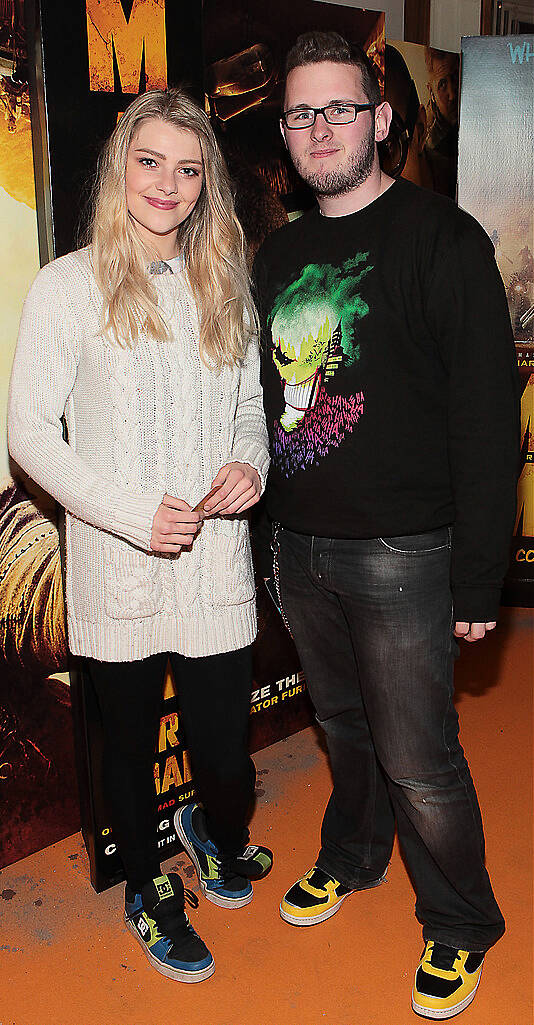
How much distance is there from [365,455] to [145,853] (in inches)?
37.1

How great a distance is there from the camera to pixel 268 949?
2.06m

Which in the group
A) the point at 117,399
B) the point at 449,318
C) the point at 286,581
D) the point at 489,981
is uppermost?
the point at 449,318

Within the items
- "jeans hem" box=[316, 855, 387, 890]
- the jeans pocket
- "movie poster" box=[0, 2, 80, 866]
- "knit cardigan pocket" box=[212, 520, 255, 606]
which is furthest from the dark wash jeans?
"movie poster" box=[0, 2, 80, 866]

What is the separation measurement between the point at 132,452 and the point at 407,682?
25.8 inches

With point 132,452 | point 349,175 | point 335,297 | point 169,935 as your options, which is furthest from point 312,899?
point 349,175

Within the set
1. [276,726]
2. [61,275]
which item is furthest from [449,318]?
[276,726]

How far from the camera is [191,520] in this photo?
1672 millimetres

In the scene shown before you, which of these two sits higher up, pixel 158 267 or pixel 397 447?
pixel 158 267

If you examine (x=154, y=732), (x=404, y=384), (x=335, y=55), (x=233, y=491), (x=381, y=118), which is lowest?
(x=154, y=732)

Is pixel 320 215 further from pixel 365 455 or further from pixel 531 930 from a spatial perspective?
pixel 531 930

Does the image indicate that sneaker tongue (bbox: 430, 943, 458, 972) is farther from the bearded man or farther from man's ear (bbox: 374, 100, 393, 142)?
man's ear (bbox: 374, 100, 393, 142)

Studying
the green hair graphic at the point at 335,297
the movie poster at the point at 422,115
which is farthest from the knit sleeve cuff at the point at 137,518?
the movie poster at the point at 422,115

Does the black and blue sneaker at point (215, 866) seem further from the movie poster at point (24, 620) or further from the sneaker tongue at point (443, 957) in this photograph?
the sneaker tongue at point (443, 957)

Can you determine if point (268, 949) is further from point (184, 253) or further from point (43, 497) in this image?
point (184, 253)
